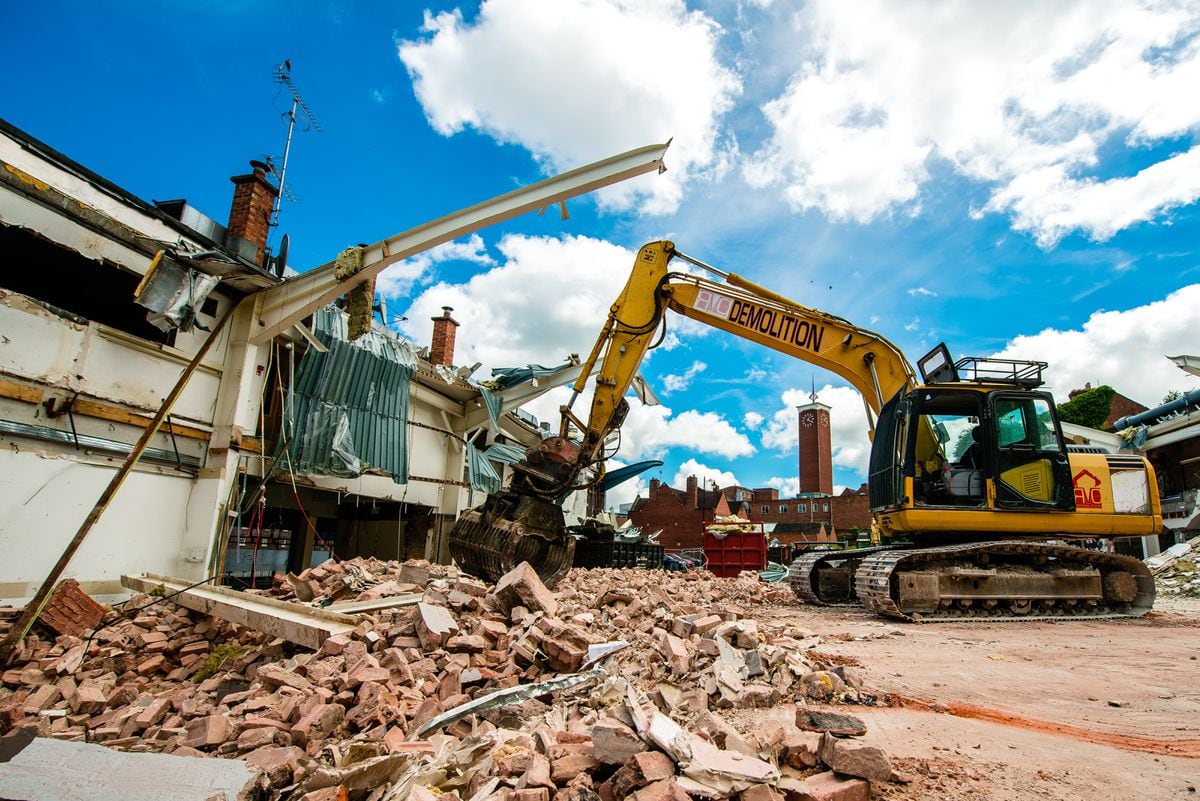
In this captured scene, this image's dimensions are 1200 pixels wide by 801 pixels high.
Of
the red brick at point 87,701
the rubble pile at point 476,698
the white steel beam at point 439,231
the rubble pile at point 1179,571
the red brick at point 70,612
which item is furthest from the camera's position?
the rubble pile at point 1179,571

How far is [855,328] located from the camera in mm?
8773

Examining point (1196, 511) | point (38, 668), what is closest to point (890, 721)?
point (38, 668)

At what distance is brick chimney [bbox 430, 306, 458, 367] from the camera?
46.0ft

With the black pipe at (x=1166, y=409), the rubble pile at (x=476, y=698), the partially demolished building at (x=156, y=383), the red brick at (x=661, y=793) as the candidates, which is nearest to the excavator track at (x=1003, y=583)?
the rubble pile at (x=476, y=698)

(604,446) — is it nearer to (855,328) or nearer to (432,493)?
(855,328)

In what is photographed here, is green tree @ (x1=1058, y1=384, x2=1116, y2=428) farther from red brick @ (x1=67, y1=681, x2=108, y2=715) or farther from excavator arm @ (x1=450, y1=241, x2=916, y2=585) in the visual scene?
red brick @ (x1=67, y1=681, x2=108, y2=715)

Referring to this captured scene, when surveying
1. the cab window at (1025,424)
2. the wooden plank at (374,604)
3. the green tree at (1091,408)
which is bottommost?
the wooden plank at (374,604)

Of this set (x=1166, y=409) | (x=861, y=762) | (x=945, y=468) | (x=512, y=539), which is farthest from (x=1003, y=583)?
(x=1166, y=409)

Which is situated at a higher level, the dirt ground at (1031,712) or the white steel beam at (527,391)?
the white steel beam at (527,391)

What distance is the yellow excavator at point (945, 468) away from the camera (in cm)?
801

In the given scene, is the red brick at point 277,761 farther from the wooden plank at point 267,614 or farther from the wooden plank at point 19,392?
the wooden plank at point 19,392

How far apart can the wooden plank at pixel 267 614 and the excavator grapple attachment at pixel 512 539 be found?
1999 mm

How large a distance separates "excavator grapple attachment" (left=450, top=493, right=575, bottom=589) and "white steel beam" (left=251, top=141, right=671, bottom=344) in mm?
3690

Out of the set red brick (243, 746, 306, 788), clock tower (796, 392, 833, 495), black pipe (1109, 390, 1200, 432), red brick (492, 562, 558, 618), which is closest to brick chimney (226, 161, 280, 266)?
red brick (492, 562, 558, 618)
